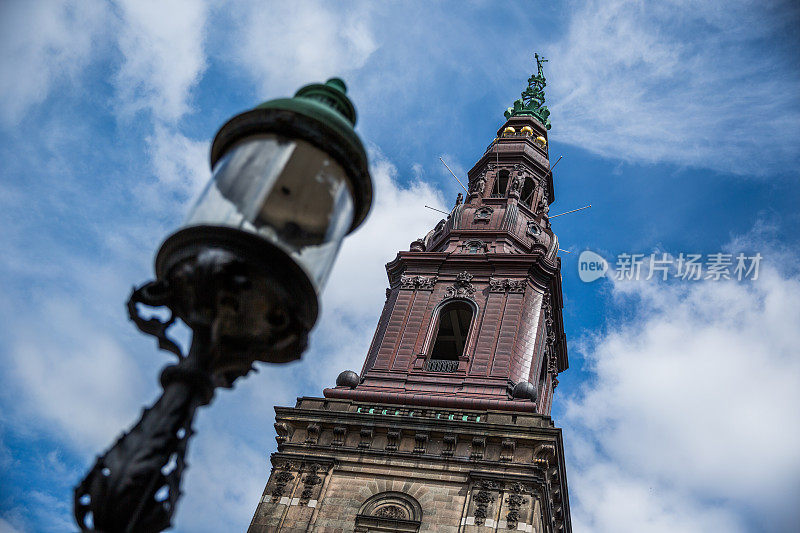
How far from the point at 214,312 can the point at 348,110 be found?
2.09 m

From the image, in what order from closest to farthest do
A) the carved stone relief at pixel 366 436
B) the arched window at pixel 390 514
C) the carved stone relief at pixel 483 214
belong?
the arched window at pixel 390 514 → the carved stone relief at pixel 366 436 → the carved stone relief at pixel 483 214

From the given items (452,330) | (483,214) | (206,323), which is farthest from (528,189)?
(206,323)

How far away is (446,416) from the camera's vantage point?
25453 mm

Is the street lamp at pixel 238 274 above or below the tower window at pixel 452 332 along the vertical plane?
below

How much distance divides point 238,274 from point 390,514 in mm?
19486

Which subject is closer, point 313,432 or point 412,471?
point 412,471

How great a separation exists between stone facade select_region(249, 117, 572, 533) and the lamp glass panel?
18.2 metres

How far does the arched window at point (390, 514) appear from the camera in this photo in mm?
22531

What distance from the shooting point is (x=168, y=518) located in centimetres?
456

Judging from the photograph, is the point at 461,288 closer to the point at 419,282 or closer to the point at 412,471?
the point at 419,282

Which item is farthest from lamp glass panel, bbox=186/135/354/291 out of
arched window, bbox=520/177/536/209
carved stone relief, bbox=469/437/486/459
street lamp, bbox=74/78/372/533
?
arched window, bbox=520/177/536/209

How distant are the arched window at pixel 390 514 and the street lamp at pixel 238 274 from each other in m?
18.4

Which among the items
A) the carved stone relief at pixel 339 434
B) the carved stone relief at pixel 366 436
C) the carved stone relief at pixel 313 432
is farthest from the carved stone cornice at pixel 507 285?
the carved stone relief at pixel 313 432

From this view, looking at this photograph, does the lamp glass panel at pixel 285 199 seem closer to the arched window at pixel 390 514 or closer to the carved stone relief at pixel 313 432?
the arched window at pixel 390 514
